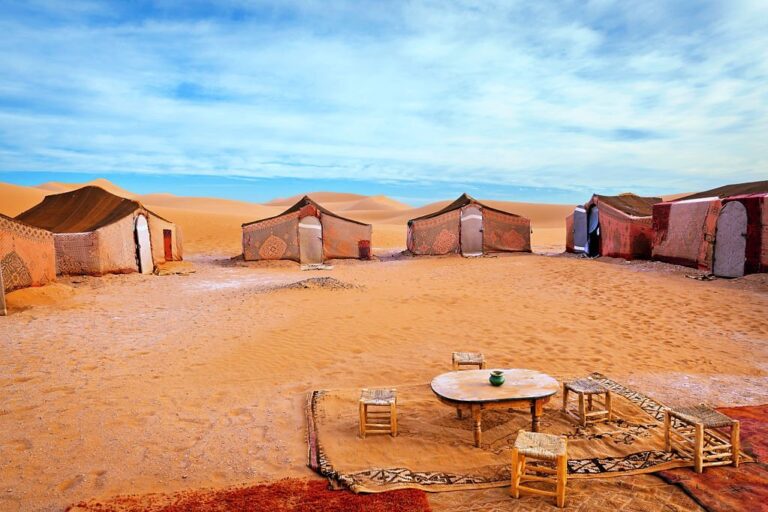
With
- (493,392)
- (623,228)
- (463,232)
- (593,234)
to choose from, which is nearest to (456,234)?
(463,232)

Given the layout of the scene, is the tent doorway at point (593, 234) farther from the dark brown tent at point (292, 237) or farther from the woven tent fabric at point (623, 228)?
the dark brown tent at point (292, 237)

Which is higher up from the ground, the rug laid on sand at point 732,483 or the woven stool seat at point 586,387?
the woven stool seat at point 586,387

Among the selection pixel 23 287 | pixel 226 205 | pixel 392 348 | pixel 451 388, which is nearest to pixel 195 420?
pixel 451 388

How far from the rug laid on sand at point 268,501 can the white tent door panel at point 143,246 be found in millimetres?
15491

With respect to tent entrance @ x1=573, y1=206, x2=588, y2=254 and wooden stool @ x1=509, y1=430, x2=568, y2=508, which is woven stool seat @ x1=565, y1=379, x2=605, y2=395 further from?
tent entrance @ x1=573, y1=206, x2=588, y2=254

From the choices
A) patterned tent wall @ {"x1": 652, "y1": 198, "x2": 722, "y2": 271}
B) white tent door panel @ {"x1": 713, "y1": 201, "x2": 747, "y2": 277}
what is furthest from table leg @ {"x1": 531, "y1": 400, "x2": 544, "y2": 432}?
patterned tent wall @ {"x1": 652, "y1": 198, "x2": 722, "y2": 271}

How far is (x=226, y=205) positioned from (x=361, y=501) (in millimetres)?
70451

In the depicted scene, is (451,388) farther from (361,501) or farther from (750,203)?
(750,203)

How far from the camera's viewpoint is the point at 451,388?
5250 millimetres

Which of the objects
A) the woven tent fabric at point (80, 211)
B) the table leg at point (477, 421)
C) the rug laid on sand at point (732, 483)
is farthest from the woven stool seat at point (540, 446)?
the woven tent fabric at point (80, 211)

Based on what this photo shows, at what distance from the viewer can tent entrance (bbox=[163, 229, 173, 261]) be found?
829 inches

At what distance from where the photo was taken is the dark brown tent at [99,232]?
1616 centimetres

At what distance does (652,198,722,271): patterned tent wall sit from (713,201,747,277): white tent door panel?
0.22m

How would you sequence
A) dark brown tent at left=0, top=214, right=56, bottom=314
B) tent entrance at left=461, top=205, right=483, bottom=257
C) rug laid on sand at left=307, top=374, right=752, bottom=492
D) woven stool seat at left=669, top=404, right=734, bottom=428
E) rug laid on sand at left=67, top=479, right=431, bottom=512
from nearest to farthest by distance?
1. rug laid on sand at left=67, top=479, right=431, bottom=512
2. rug laid on sand at left=307, top=374, right=752, bottom=492
3. woven stool seat at left=669, top=404, right=734, bottom=428
4. dark brown tent at left=0, top=214, right=56, bottom=314
5. tent entrance at left=461, top=205, right=483, bottom=257
